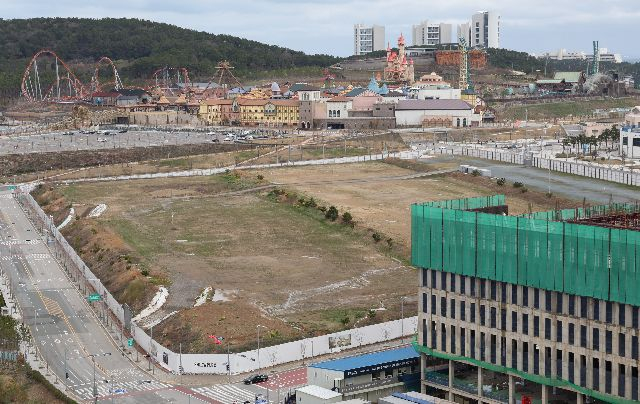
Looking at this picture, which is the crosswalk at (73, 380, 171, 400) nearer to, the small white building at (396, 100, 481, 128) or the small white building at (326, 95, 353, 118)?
the small white building at (396, 100, 481, 128)

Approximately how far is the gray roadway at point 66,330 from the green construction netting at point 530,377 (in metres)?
9.70

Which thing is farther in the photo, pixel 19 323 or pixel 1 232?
pixel 1 232

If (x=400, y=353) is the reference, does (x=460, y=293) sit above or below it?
above

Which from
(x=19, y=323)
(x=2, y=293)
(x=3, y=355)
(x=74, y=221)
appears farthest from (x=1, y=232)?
(x=3, y=355)

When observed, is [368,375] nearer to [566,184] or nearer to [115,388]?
[115,388]

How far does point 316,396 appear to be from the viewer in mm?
42562

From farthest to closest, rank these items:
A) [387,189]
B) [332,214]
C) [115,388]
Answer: [387,189] → [332,214] → [115,388]

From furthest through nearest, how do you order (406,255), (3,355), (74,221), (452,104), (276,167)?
(452,104) < (276,167) < (74,221) < (406,255) < (3,355)

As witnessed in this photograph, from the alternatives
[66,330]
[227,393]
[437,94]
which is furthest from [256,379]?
[437,94]

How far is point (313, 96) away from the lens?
175000mm

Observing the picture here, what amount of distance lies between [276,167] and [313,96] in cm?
5365

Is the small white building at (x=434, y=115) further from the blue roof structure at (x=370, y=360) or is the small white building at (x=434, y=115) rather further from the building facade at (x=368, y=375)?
the building facade at (x=368, y=375)

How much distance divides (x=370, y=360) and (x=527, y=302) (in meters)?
7.24

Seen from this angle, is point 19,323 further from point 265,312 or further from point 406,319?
point 406,319
